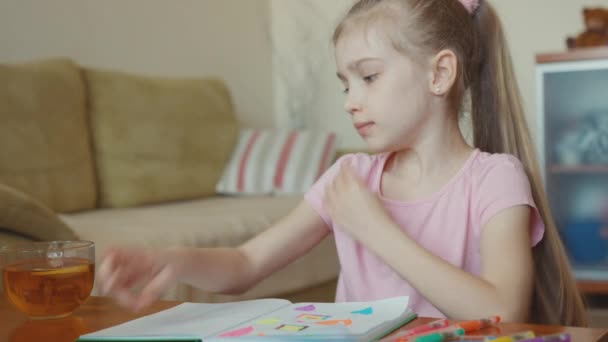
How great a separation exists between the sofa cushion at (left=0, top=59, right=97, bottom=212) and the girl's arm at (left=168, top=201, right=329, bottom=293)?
1519mm

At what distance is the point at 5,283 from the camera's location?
34.7 inches

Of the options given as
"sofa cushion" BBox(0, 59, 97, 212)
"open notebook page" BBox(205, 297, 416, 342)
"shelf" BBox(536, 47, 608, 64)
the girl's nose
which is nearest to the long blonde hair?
the girl's nose

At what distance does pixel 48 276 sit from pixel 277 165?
8.08 feet

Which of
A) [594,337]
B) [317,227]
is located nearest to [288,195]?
[317,227]

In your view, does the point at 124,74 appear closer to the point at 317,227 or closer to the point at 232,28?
the point at 232,28

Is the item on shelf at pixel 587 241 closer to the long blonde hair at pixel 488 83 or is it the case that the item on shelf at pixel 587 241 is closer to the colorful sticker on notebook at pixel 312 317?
the long blonde hair at pixel 488 83

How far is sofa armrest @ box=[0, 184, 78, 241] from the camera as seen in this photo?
1432 mm

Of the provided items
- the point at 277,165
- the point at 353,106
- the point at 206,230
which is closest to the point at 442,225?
the point at 353,106

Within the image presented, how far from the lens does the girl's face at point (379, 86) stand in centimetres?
117

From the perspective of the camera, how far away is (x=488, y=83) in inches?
50.1

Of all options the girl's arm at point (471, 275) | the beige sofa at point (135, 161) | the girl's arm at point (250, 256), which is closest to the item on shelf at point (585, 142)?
the beige sofa at point (135, 161)

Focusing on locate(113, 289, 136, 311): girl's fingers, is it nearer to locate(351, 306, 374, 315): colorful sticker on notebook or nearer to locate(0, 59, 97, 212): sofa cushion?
locate(351, 306, 374, 315): colorful sticker on notebook

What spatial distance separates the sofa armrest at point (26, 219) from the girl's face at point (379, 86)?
64 cm

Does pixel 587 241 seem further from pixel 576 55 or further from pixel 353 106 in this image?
pixel 353 106
